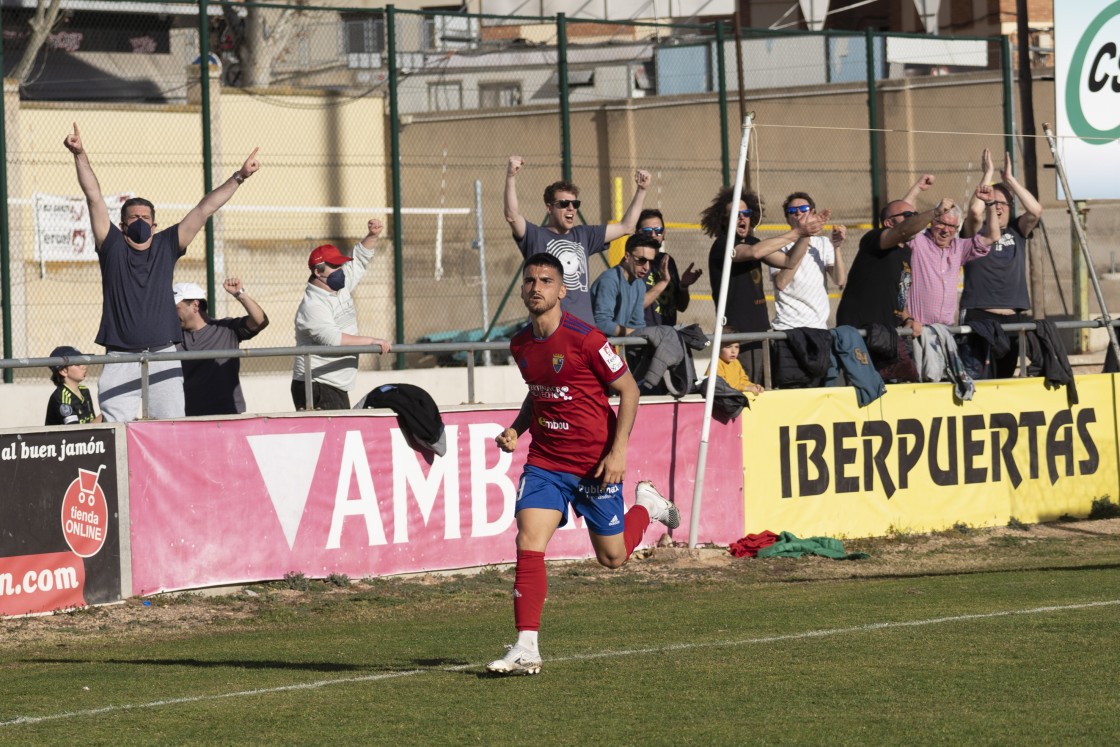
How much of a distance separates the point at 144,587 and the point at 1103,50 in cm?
1137

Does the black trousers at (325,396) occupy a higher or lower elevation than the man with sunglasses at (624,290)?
lower

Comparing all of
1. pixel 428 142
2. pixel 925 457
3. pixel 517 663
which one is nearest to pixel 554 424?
pixel 517 663

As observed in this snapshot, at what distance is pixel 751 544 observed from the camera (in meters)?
13.1

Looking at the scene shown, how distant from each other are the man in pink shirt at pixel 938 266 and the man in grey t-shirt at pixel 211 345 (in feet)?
19.2

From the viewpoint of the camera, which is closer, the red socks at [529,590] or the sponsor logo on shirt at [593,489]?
the red socks at [529,590]

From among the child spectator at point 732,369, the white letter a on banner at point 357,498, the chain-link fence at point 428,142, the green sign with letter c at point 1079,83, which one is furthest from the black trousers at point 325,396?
the green sign with letter c at point 1079,83

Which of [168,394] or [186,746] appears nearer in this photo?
[186,746]

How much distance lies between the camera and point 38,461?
10.3 meters

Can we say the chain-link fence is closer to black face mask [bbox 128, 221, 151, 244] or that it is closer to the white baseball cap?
the white baseball cap

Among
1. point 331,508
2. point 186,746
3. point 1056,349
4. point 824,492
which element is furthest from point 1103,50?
point 186,746

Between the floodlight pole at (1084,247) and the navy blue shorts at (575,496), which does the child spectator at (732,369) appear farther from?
the navy blue shorts at (575,496)

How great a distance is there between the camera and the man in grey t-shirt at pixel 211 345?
11.8 m

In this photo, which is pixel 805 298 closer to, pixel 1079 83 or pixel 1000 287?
pixel 1000 287

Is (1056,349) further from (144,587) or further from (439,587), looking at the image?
(144,587)
